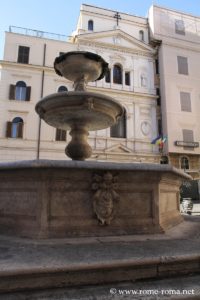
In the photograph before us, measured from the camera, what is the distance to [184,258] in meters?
2.60

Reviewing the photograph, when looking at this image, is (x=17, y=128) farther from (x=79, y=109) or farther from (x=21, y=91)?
(x=79, y=109)

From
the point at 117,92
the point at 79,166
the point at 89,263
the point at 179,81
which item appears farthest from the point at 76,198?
the point at 179,81

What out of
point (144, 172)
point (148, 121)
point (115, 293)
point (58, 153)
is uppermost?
point (148, 121)

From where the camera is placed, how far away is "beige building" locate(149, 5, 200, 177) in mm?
22328

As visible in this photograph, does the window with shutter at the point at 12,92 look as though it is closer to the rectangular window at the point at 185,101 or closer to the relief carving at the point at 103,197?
the rectangular window at the point at 185,101

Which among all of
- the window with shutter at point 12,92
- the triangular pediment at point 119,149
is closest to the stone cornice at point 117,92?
the triangular pediment at point 119,149

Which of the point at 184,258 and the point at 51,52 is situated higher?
the point at 51,52

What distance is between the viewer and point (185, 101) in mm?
23781

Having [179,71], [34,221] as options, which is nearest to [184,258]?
[34,221]

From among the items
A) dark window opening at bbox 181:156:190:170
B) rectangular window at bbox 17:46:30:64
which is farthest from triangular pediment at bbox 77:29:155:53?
dark window opening at bbox 181:156:190:170

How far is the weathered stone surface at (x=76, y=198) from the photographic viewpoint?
11.7 ft

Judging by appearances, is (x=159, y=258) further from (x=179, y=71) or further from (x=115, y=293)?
(x=179, y=71)

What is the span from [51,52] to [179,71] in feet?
37.6

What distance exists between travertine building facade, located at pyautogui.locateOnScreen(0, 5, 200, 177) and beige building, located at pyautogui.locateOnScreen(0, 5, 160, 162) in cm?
7
